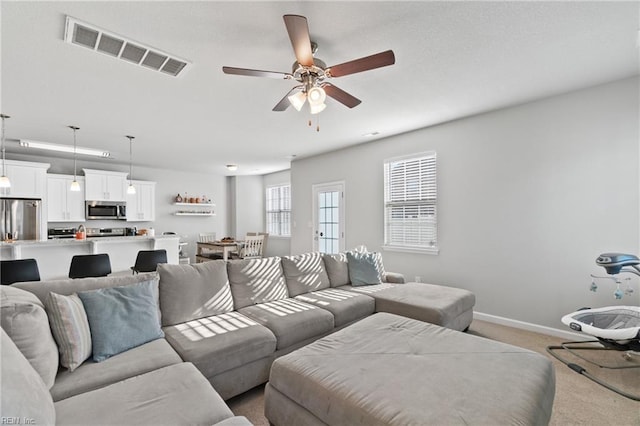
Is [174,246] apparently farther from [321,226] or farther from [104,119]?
[321,226]

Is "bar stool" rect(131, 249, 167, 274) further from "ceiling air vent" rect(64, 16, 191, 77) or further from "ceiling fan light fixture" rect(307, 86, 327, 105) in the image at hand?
"ceiling fan light fixture" rect(307, 86, 327, 105)

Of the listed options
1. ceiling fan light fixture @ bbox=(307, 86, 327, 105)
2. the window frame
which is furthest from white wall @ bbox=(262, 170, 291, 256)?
ceiling fan light fixture @ bbox=(307, 86, 327, 105)

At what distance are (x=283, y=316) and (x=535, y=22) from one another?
9.77 feet

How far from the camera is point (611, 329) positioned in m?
2.37

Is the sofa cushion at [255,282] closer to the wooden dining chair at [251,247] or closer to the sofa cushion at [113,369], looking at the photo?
the sofa cushion at [113,369]

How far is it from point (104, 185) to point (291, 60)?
586 centimetres

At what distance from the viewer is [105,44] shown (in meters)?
2.17

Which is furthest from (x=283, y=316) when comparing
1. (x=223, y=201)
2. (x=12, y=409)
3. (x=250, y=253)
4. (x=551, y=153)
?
(x=223, y=201)

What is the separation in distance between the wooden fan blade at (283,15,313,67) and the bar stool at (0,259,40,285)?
11.1 feet

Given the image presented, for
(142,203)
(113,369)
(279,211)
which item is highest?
(142,203)

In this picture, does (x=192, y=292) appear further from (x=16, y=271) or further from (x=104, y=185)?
(x=104, y=185)

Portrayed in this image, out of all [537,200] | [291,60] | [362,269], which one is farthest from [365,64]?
[537,200]

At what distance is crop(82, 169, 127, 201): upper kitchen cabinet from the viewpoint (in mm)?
6008

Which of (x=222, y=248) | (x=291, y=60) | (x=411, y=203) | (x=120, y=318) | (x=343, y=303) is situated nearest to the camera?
(x=120, y=318)
